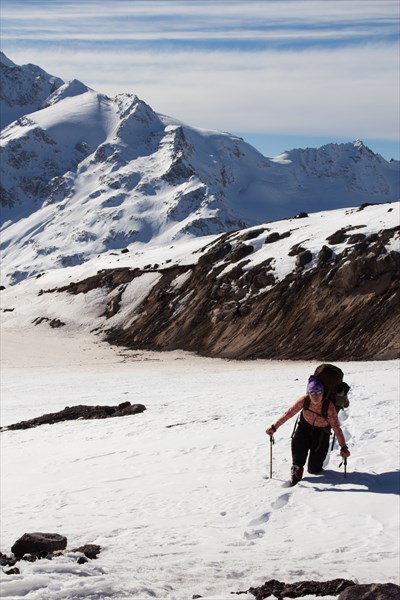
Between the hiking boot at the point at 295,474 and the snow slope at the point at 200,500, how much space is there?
0.17m

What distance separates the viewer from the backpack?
1226 centimetres

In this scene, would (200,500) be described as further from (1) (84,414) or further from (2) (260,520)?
(1) (84,414)

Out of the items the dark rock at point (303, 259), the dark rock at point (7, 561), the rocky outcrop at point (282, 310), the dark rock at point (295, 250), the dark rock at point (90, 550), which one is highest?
the dark rock at point (295, 250)

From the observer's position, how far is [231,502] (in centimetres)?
1177

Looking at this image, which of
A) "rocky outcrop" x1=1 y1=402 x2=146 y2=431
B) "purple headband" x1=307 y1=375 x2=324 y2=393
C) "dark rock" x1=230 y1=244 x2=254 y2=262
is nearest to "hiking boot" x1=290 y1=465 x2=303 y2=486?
"purple headband" x1=307 y1=375 x2=324 y2=393

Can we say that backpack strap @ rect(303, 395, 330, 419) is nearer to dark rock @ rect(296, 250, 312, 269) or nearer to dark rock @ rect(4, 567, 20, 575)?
dark rock @ rect(4, 567, 20, 575)

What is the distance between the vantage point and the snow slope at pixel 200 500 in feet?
28.6

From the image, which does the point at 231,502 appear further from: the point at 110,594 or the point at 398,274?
the point at 398,274

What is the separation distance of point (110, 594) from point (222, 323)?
3867 cm

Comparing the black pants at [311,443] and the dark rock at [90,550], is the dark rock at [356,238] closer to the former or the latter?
the black pants at [311,443]

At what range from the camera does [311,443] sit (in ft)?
41.4

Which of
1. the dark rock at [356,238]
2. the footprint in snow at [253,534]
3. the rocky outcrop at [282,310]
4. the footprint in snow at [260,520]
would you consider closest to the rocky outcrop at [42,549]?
the footprint in snow at [253,534]

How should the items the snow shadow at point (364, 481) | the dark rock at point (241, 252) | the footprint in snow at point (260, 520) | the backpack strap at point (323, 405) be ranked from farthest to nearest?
the dark rock at point (241, 252)
the backpack strap at point (323, 405)
the snow shadow at point (364, 481)
the footprint in snow at point (260, 520)

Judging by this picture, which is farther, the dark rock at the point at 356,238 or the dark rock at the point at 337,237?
the dark rock at the point at 337,237
